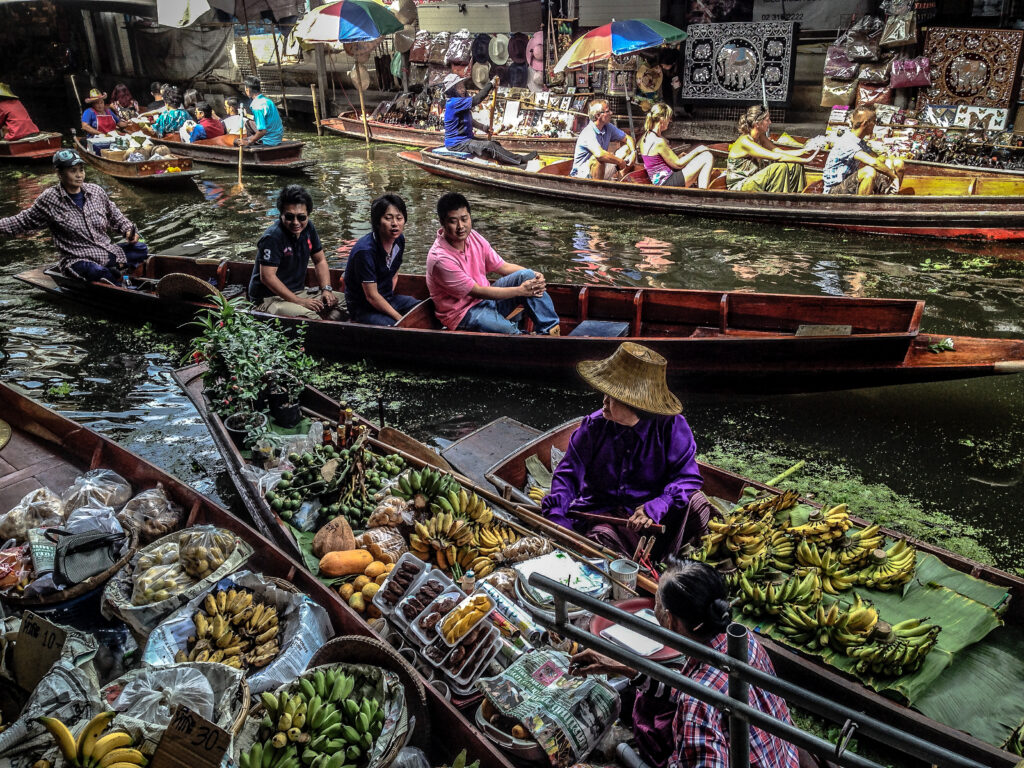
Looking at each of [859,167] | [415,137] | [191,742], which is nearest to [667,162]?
[859,167]

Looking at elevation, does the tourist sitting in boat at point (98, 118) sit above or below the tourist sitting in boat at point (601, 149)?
above

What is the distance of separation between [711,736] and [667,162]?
11157 millimetres

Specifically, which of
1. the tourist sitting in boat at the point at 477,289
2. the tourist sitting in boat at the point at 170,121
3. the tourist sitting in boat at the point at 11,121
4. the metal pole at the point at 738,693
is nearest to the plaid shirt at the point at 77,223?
the tourist sitting in boat at the point at 477,289

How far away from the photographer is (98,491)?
4285 millimetres

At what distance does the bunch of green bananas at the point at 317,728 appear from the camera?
2.56 m

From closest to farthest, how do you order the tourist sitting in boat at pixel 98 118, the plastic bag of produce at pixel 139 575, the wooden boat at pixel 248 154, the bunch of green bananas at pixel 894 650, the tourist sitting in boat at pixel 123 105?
the bunch of green bananas at pixel 894 650, the plastic bag of produce at pixel 139 575, the wooden boat at pixel 248 154, the tourist sitting in boat at pixel 98 118, the tourist sitting in boat at pixel 123 105

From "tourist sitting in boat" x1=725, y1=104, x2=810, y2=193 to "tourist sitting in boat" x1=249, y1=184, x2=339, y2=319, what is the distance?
7346mm

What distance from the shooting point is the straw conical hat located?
381cm

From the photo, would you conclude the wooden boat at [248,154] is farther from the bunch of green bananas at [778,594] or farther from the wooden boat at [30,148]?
the bunch of green bananas at [778,594]

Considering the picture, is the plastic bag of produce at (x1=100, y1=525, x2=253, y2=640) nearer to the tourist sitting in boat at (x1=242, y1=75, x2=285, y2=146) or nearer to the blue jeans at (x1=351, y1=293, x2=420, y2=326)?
the blue jeans at (x1=351, y1=293, x2=420, y2=326)

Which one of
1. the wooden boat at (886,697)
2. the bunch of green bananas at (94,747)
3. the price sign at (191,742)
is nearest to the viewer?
the price sign at (191,742)

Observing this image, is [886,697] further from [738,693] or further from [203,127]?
[203,127]

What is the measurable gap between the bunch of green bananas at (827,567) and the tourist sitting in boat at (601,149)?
9.92 m

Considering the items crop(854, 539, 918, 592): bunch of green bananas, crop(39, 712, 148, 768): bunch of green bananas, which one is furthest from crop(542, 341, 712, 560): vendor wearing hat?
crop(39, 712, 148, 768): bunch of green bananas
